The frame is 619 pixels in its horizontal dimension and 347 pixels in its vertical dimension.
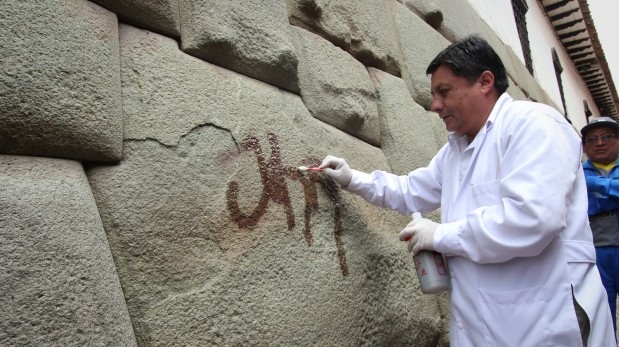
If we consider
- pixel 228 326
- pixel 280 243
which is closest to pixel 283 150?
pixel 280 243

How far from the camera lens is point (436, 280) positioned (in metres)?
1.29

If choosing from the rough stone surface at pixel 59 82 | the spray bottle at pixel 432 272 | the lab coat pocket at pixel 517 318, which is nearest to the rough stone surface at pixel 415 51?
the spray bottle at pixel 432 272

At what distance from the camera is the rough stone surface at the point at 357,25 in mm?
1715

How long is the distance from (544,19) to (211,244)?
8.09 meters

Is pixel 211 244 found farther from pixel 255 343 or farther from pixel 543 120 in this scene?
pixel 543 120

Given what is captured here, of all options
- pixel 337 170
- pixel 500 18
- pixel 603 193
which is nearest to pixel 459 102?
pixel 337 170

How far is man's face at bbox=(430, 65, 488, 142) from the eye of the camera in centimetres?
142

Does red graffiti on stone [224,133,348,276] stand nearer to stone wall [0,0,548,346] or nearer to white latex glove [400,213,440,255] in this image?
stone wall [0,0,548,346]

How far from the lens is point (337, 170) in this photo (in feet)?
4.71

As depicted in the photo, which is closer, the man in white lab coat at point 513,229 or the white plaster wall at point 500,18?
the man in white lab coat at point 513,229

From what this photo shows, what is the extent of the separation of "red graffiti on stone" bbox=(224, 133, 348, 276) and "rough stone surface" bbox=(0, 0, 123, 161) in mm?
316

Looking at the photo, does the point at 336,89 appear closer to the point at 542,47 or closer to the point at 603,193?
the point at 603,193

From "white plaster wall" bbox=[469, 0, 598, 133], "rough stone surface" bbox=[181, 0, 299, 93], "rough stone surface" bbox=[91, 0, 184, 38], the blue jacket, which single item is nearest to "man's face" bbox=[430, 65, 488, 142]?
"rough stone surface" bbox=[181, 0, 299, 93]

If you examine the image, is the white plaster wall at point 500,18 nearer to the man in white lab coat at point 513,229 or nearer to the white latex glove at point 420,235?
the man in white lab coat at point 513,229
